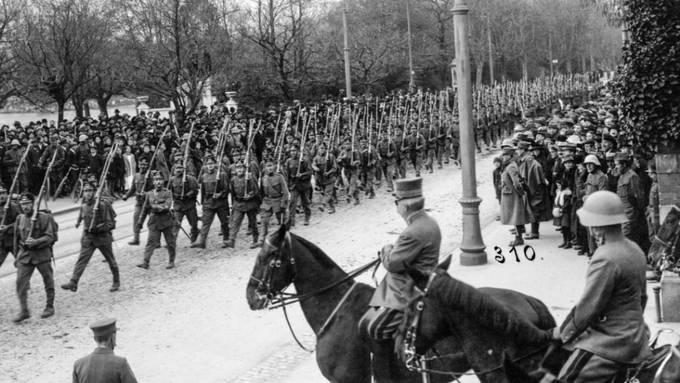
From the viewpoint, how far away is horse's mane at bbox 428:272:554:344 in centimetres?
563

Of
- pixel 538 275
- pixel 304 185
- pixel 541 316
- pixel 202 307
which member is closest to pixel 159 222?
pixel 202 307

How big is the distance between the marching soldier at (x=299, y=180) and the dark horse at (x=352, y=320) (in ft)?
36.9

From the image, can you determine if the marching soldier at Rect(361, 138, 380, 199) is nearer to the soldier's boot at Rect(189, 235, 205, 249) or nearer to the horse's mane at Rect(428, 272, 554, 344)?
the soldier's boot at Rect(189, 235, 205, 249)

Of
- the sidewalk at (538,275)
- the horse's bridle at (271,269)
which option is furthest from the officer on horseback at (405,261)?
the sidewalk at (538,275)

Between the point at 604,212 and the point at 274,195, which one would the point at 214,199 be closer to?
the point at 274,195

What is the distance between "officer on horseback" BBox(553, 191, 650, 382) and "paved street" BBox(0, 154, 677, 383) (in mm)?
3805

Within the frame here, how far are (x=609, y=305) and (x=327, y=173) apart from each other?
16.3 meters

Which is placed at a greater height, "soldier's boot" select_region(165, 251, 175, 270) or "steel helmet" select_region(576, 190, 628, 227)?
"steel helmet" select_region(576, 190, 628, 227)

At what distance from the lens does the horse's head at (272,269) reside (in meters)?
8.09

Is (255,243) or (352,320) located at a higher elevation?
(352,320)

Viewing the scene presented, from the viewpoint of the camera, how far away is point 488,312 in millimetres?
5629

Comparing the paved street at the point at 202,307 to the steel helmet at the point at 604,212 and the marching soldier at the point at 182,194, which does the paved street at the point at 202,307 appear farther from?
the steel helmet at the point at 604,212

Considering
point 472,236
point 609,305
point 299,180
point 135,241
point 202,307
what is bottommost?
point 202,307

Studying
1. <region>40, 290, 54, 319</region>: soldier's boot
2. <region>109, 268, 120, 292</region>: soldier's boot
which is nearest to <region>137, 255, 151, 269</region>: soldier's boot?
<region>109, 268, 120, 292</region>: soldier's boot
